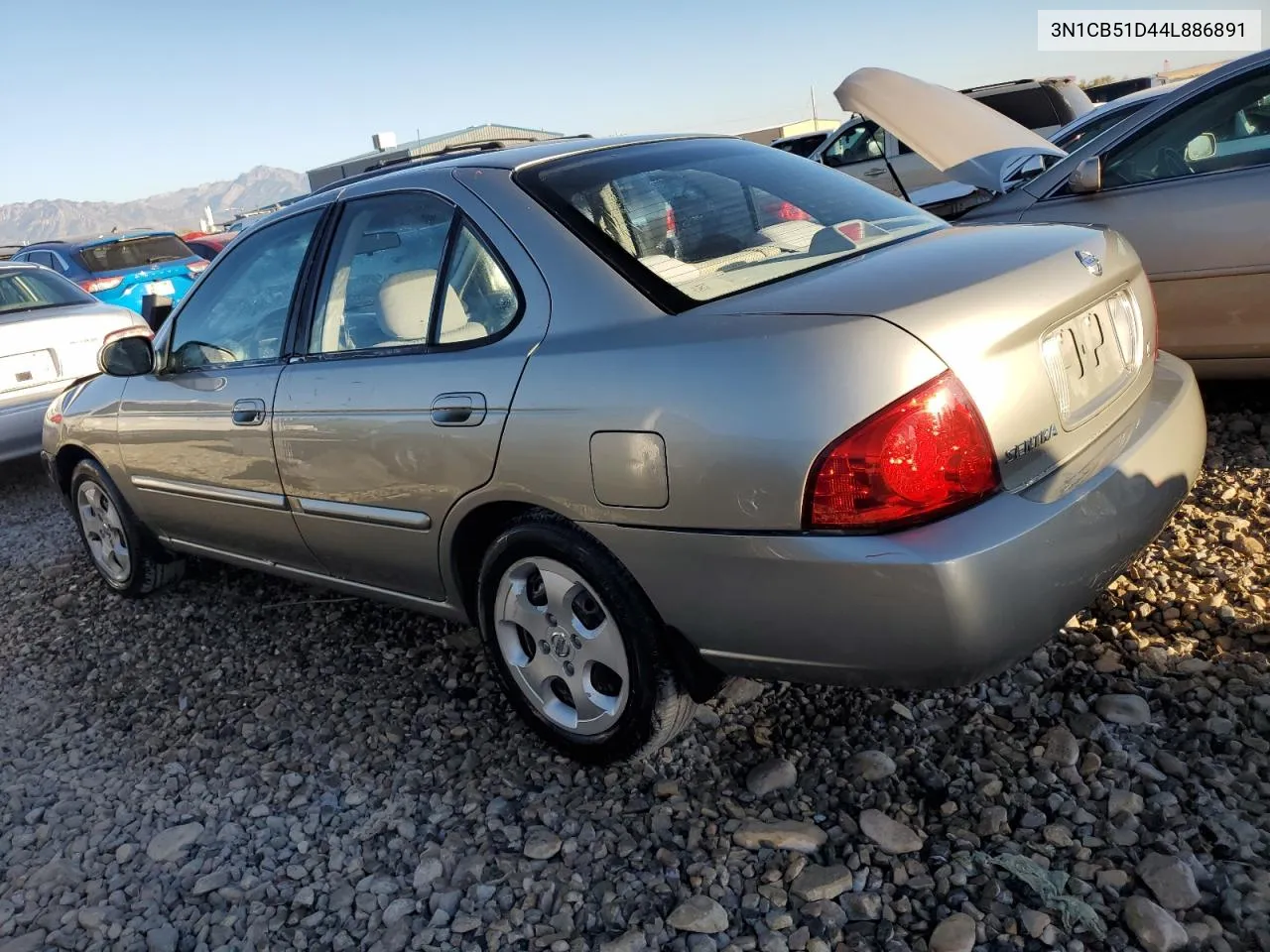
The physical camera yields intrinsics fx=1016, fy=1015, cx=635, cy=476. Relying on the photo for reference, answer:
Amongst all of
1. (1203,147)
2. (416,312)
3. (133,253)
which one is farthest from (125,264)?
(1203,147)

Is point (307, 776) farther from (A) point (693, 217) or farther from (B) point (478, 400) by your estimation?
(A) point (693, 217)

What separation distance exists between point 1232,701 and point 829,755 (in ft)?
3.24

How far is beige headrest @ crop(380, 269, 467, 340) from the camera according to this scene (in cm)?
269

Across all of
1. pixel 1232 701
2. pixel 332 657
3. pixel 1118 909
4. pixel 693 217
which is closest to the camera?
pixel 1118 909

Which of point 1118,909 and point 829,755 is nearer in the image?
point 1118,909

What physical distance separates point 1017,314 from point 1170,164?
2.55 metres

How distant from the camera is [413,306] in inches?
110

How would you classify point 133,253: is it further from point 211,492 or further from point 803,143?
point 803,143

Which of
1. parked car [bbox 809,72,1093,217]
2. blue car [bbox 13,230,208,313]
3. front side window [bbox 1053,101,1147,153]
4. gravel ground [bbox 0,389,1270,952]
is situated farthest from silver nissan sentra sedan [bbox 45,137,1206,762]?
blue car [bbox 13,230,208,313]

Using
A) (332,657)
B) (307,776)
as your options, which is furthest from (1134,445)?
(332,657)

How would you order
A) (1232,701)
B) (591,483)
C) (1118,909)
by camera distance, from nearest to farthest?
(1118,909) < (591,483) < (1232,701)

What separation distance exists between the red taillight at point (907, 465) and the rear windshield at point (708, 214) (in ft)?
1.83

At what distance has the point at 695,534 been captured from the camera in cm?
213

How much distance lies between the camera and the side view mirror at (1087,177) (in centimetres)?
401
